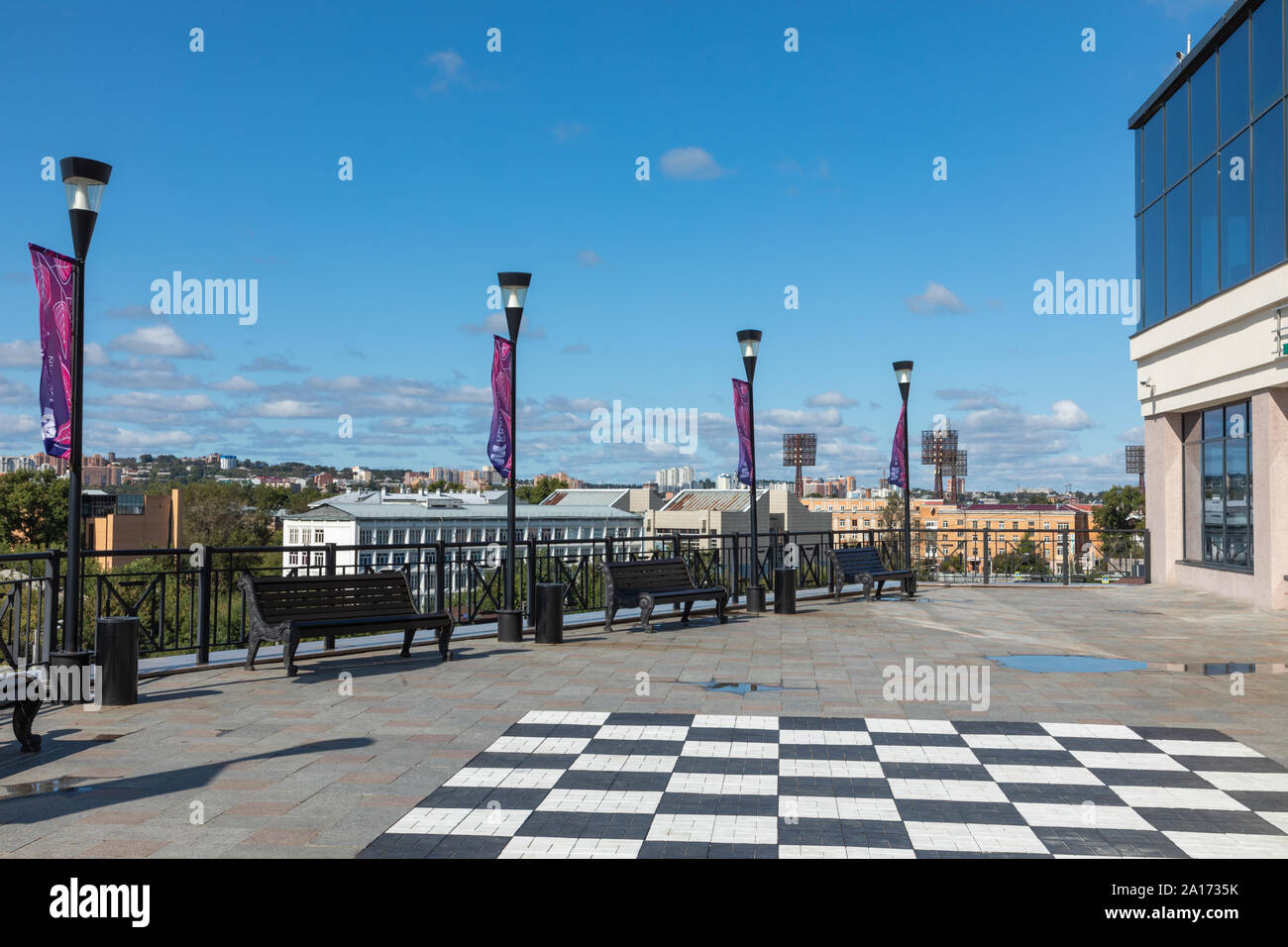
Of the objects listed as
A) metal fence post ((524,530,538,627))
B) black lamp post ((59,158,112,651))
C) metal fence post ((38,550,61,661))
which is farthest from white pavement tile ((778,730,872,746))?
metal fence post ((38,550,61,661))

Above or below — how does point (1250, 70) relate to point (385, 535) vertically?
above

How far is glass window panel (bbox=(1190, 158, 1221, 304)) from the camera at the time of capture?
1900 centimetres

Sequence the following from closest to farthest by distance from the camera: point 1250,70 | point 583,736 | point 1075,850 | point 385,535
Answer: point 1075,850 → point 583,736 → point 1250,70 → point 385,535

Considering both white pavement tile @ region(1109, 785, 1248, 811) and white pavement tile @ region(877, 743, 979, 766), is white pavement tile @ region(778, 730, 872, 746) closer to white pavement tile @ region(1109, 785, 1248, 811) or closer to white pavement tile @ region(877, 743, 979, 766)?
white pavement tile @ region(877, 743, 979, 766)

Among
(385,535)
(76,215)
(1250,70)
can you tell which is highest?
(1250,70)

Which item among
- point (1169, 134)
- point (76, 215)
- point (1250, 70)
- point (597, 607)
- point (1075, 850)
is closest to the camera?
point (1075, 850)

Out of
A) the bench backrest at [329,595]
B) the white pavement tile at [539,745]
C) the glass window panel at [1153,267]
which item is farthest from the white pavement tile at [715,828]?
the glass window panel at [1153,267]

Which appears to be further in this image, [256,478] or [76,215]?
[256,478]

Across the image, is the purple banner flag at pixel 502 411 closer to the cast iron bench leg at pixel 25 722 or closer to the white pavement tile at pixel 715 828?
the cast iron bench leg at pixel 25 722

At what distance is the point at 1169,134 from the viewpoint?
69.9 feet

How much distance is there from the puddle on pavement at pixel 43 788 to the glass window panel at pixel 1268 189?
17.9 metres
